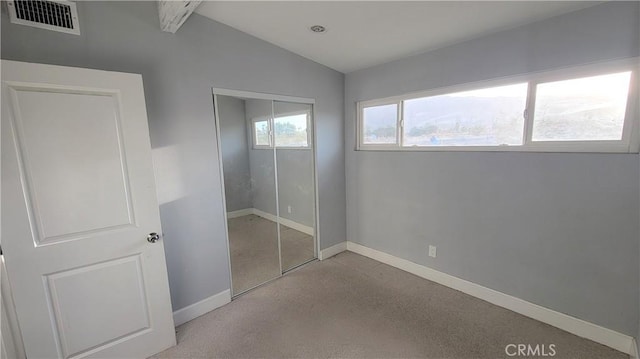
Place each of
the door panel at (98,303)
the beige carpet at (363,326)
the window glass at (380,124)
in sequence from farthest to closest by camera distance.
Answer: the window glass at (380,124)
the beige carpet at (363,326)
the door panel at (98,303)

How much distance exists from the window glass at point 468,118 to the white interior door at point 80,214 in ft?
8.22

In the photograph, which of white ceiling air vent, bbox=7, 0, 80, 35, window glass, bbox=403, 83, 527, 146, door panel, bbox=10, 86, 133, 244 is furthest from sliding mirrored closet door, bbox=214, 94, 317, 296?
window glass, bbox=403, 83, 527, 146

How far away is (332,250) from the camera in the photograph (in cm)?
345

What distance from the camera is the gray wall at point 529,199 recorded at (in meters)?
1.74

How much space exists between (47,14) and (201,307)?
7.71 feet

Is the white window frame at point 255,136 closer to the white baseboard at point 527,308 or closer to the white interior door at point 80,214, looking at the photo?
the white interior door at point 80,214

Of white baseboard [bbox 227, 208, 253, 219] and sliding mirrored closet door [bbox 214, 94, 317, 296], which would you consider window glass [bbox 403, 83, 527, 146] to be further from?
white baseboard [bbox 227, 208, 253, 219]

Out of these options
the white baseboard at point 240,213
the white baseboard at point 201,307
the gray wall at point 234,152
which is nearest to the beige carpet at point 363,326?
the white baseboard at point 201,307

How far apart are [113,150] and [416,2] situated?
7.40 ft

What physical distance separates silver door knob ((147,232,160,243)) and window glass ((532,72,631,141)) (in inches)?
118

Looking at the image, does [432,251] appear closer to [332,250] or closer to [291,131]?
[332,250]

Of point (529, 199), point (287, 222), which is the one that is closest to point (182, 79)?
point (287, 222)

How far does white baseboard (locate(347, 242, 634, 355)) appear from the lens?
1.82 metres

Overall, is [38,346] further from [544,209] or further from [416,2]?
[544,209]
